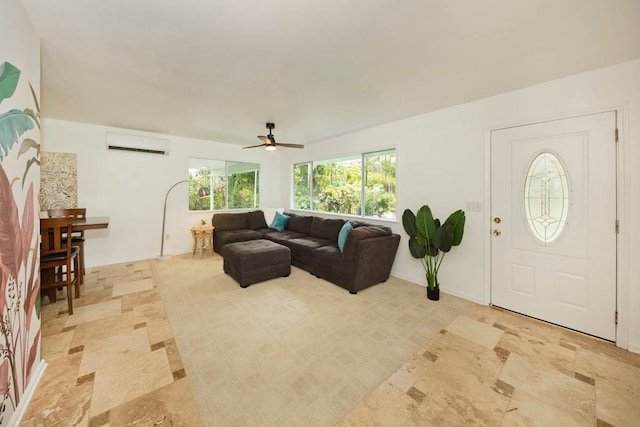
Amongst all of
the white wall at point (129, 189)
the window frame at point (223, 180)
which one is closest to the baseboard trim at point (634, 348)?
the window frame at point (223, 180)

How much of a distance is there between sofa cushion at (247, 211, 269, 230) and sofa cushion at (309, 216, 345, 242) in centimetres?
155

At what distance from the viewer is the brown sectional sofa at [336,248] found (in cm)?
324

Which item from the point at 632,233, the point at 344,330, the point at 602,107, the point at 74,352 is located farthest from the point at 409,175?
the point at 74,352

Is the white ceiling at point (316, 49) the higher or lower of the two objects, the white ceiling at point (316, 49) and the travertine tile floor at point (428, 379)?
the higher

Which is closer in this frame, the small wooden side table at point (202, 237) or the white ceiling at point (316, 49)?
the white ceiling at point (316, 49)

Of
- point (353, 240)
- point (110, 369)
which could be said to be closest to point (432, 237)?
point (353, 240)

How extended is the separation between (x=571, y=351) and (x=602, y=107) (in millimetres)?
2228

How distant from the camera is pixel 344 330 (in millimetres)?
2357

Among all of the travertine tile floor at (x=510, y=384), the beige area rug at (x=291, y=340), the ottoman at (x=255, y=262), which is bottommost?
the travertine tile floor at (x=510, y=384)

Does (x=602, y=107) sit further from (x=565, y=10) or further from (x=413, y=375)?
(x=413, y=375)

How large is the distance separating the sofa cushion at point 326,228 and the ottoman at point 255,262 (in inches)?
40.8

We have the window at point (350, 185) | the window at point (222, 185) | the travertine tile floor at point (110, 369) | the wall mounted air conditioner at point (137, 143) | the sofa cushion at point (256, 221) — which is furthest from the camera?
the sofa cushion at point (256, 221)

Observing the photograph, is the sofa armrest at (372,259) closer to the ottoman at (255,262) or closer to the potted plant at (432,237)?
the potted plant at (432,237)

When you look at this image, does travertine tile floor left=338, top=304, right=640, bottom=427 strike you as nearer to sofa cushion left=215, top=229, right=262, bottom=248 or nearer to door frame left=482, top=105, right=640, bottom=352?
door frame left=482, top=105, right=640, bottom=352
